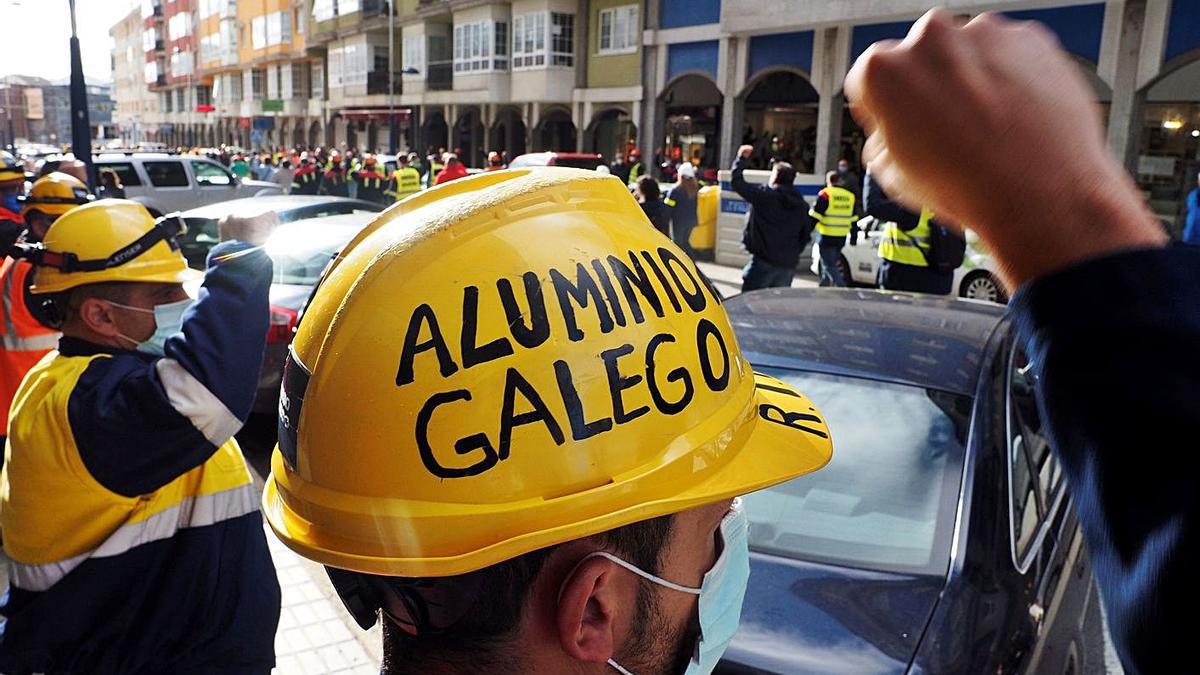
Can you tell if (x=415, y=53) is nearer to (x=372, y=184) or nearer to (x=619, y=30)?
(x=619, y=30)

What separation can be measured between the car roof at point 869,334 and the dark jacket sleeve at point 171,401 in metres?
2.05

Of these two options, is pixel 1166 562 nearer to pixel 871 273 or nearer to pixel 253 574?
pixel 253 574

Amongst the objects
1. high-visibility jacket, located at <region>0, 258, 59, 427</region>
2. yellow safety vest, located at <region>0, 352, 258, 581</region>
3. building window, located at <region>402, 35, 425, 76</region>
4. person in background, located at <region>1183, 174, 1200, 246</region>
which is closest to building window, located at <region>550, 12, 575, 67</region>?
building window, located at <region>402, 35, 425, 76</region>

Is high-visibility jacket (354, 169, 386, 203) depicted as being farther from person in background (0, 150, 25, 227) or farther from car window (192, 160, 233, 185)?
person in background (0, 150, 25, 227)

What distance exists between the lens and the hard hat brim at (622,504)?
1186mm

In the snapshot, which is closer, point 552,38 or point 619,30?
point 619,30

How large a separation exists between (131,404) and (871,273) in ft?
42.6

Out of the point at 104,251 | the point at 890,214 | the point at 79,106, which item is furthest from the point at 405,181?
the point at 104,251

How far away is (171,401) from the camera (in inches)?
87.6

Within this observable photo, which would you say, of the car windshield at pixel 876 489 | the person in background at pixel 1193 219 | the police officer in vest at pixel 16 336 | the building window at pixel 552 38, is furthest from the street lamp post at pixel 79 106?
the building window at pixel 552 38

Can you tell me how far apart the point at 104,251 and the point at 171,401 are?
70 cm

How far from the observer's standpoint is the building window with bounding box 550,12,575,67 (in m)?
30.7

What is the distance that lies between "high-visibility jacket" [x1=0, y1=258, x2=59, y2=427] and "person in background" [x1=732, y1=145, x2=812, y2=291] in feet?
21.0

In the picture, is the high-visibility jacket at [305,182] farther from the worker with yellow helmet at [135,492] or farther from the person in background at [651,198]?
the worker with yellow helmet at [135,492]
